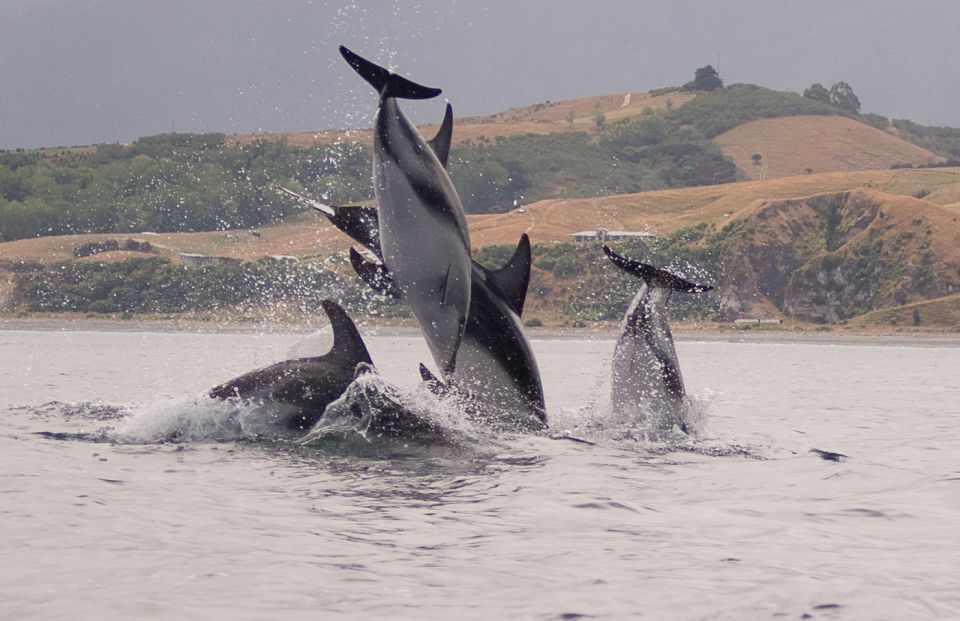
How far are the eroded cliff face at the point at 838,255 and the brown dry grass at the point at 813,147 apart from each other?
64361 mm

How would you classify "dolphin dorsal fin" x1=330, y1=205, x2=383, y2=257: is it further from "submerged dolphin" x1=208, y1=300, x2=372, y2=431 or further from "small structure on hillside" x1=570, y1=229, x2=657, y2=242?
"small structure on hillside" x1=570, y1=229, x2=657, y2=242

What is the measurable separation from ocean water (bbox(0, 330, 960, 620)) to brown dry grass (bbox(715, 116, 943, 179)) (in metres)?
149

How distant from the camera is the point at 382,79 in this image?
11.9m

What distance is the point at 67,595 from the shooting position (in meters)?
6.60

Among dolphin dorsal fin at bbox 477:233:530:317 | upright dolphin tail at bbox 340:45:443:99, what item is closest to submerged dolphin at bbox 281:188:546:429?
dolphin dorsal fin at bbox 477:233:530:317

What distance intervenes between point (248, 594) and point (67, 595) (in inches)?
38.2

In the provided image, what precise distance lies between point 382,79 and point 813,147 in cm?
16409

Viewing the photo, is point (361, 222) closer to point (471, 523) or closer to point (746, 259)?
point (471, 523)

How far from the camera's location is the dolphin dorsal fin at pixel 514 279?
1416 centimetres

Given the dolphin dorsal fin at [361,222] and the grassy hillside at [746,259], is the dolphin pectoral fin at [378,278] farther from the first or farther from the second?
the grassy hillside at [746,259]

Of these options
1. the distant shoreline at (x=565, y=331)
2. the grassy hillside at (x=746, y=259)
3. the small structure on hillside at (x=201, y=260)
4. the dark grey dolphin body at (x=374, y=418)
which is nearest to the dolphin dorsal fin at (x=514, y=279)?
Answer: the dark grey dolphin body at (x=374, y=418)

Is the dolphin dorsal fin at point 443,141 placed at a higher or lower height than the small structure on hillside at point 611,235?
lower

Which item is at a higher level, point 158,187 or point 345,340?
point 158,187

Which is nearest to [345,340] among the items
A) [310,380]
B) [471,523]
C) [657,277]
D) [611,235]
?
[310,380]
